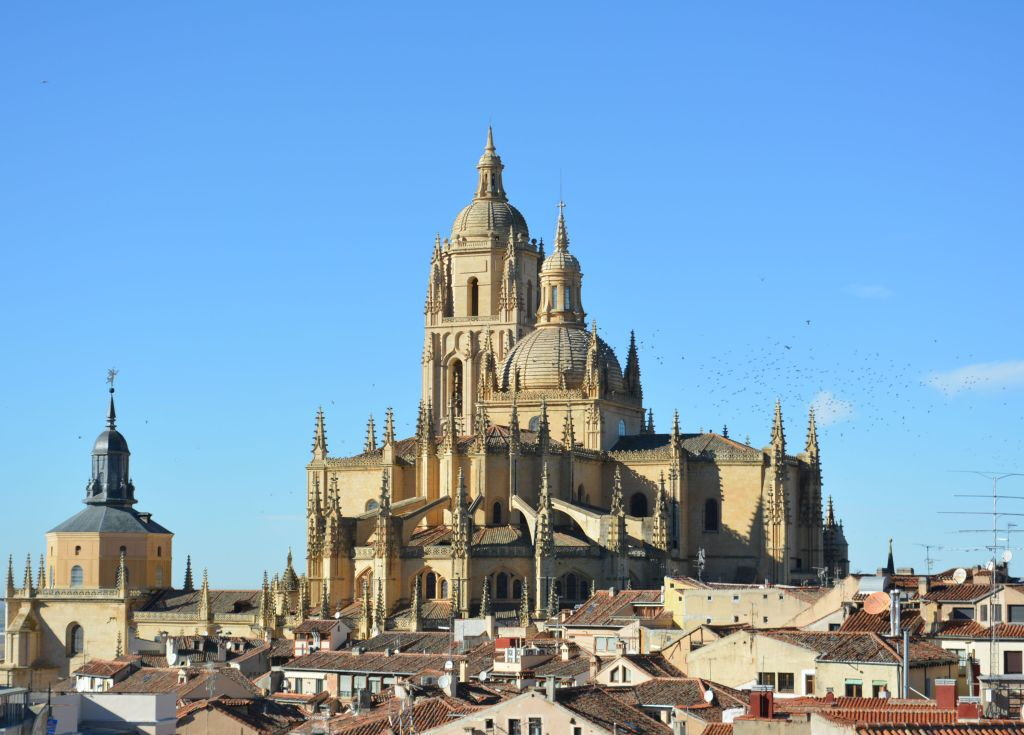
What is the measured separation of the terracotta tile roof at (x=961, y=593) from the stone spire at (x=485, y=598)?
3281 cm

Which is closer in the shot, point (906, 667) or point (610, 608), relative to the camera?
point (906, 667)

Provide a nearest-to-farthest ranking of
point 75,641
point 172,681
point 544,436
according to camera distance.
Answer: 1. point 172,681
2. point 544,436
3. point 75,641

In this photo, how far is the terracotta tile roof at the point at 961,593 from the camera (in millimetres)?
60219

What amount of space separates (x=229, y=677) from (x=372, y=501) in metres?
37.5

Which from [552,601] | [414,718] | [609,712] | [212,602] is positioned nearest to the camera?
[609,712]

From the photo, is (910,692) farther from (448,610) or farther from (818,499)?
(818,499)

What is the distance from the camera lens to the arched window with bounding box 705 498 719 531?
346ft

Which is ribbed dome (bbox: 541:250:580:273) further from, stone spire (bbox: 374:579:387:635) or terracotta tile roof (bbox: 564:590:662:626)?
terracotta tile roof (bbox: 564:590:662:626)

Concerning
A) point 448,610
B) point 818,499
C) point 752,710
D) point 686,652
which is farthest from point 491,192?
point 752,710

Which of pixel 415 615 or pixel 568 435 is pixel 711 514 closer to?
pixel 568 435

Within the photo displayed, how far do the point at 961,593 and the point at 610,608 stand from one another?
21.3m

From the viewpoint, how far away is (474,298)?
118125 mm

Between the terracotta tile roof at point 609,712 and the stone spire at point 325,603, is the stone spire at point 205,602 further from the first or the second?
the terracotta tile roof at point 609,712

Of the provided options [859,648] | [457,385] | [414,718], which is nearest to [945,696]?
[859,648]
